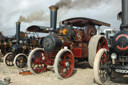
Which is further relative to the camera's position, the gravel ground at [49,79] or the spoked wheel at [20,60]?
the spoked wheel at [20,60]

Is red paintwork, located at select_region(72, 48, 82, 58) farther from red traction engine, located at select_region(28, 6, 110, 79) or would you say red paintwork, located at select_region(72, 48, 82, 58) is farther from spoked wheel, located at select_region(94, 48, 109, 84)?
spoked wheel, located at select_region(94, 48, 109, 84)

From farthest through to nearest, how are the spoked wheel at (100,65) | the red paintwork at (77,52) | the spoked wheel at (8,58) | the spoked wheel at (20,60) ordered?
1. the spoked wheel at (8,58)
2. the spoked wheel at (20,60)
3. the red paintwork at (77,52)
4. the spoked wheel at (100,65)

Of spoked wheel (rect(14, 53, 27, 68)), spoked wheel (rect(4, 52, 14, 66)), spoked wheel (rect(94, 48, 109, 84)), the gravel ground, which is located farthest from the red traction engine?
spoked wheel (rect(4, 52, 14, 66))

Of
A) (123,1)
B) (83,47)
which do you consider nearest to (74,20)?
(83,47)

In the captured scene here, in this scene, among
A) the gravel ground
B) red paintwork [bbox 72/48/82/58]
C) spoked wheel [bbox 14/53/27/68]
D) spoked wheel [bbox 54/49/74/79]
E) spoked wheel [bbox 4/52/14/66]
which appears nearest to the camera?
the gravel ground

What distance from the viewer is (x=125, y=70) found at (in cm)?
318

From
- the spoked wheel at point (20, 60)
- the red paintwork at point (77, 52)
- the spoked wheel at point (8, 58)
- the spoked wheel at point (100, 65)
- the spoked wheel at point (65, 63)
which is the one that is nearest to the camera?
the spoked wheel at point (100, 65)

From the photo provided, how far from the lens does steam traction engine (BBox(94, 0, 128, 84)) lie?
323 centimetres

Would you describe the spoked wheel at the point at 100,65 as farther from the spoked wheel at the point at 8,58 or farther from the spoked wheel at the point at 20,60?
the spoked wheel at the point at 8,58

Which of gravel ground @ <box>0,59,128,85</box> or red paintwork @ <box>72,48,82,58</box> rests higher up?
red paintwork @ <box>72,48,82,58</box>

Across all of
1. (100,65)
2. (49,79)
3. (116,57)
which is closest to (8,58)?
(49,79)

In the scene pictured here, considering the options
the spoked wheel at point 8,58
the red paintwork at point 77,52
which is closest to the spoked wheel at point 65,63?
the red paintwork at point 77,52

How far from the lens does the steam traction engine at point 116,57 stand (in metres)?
3.23

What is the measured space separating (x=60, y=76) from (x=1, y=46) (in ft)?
24.8
